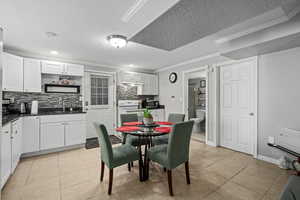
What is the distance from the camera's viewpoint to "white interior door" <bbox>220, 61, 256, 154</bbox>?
2961 mm

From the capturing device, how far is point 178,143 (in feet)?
5.90

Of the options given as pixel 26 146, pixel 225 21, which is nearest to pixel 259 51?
pixel 225 21

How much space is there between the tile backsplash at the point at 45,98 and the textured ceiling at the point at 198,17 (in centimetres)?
279

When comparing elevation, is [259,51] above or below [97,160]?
above

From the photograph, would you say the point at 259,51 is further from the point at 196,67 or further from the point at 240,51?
the point at 196,67

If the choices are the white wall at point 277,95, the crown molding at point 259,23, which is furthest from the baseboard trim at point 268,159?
the crown molding at point 259,23

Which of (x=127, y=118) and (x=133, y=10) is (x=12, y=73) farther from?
(x=133, y=10)

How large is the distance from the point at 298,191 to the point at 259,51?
227 centimetres

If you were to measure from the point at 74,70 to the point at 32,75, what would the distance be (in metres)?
0.88

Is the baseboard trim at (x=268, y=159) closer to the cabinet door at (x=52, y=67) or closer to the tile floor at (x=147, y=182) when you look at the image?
the tile floor at (x=147, y=182)

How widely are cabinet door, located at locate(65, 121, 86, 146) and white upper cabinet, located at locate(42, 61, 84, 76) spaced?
132cm

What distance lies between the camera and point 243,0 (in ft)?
4.63

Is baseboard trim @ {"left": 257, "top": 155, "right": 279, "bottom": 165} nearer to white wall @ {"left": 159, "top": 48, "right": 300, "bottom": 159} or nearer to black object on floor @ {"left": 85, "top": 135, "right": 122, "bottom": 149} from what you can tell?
white wall @ {"left": 159, "top": 48, "right": 300, "bottom": 159}

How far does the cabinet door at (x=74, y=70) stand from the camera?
11.8ft
